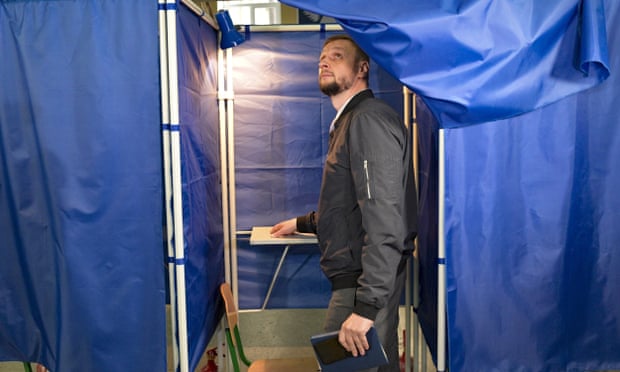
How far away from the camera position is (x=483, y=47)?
1.53 metres

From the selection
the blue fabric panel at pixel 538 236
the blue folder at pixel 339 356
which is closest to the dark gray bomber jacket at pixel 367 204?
the blue folder at pixel 339 356

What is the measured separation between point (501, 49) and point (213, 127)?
4.59 feet

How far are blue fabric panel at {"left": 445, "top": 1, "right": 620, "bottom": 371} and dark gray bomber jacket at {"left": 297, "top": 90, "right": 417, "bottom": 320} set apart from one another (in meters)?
0.23

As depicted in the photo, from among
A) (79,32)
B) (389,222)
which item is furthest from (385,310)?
(79,32)

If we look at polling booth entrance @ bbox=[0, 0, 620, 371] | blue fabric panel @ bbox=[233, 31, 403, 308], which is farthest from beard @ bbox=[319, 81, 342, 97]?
blue fabric panel @ bbox=[233, 31, 403, 308]

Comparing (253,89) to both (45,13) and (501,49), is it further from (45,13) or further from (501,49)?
(501,49)

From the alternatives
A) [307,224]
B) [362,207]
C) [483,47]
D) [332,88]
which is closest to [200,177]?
[307,224]

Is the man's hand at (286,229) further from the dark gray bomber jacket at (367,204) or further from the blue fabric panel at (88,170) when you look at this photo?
the blue fabric panel at (88,170)

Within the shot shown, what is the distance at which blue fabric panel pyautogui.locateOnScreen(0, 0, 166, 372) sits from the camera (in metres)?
1.74

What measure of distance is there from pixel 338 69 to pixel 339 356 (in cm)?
100

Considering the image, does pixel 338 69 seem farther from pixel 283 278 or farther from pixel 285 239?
pixel 283 278

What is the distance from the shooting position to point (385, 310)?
67.6 inches

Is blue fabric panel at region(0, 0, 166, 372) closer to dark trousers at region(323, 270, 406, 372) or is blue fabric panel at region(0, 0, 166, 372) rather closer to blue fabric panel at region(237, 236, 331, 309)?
dark trousers at region(323, 270, 406, 372)

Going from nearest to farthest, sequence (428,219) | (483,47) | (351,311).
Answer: (483,47)
(351,311)
(428,219)
